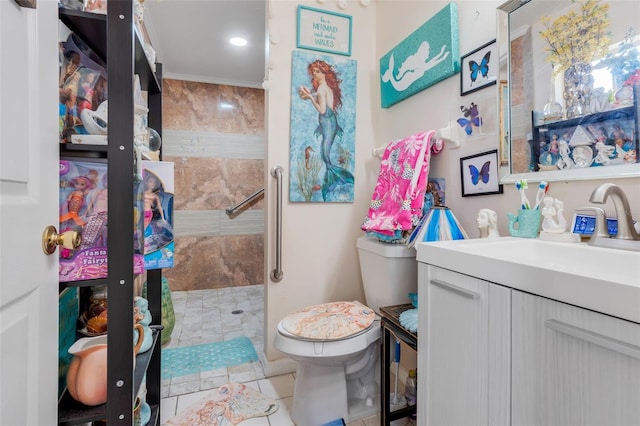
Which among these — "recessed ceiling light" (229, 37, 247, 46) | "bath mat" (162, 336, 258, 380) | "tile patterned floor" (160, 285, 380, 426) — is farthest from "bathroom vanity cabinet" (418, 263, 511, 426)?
"recessed ceiling light" (229, 37, 247, 46)

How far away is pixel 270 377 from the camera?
6.11ft

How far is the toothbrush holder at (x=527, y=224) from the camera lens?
1068 mm

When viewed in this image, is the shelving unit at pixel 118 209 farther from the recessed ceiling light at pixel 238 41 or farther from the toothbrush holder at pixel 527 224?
the recessed ceiling light at pixel 238 41

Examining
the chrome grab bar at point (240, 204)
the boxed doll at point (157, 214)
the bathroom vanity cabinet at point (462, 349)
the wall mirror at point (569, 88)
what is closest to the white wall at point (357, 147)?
the wall mirror at point (569, 88)

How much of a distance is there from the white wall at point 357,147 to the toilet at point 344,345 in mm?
386

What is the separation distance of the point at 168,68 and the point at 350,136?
2.39 metres

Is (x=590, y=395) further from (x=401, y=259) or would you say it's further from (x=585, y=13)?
(x=585, y=13)

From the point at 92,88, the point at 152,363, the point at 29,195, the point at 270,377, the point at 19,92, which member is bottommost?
the point at 270,377

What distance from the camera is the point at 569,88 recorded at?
101cm

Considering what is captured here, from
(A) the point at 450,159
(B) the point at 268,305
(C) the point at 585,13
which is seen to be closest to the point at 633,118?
(C) the point at 585,13

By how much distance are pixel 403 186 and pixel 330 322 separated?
28.7 inches

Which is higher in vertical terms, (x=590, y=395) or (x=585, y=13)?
(x=585, y=13)

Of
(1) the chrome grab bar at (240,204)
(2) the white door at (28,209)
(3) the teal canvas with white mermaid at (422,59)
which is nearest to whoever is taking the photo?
(2) the white door at (28,209)

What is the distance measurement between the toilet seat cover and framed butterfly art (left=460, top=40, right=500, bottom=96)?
113cm
